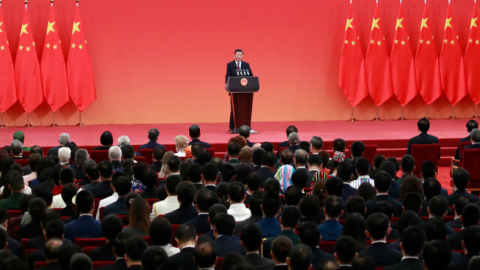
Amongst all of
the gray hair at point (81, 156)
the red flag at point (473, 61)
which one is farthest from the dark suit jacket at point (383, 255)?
the red flag at point (473, 61)

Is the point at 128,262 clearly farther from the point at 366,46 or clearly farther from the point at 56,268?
the point at 366,46

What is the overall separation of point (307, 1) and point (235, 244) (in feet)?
31.8

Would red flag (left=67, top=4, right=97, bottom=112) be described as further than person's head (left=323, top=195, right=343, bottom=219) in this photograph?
Yes

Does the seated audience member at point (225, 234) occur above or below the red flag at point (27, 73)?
below

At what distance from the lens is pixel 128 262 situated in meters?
3.05

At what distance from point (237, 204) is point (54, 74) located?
855 centimetres

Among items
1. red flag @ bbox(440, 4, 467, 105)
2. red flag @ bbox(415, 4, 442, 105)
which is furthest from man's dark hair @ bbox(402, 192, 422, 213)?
red flag @ bbox(440, 4, 467, 105)

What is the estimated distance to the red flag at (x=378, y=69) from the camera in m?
12.2

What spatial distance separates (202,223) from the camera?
3.96 meters

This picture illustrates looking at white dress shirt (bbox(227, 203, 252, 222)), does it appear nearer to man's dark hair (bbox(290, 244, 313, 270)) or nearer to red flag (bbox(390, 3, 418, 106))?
man's dark hair (bbox(290, 244, 313, 270))

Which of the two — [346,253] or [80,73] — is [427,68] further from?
[346,253]

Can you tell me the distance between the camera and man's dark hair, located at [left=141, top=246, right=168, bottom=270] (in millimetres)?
2816

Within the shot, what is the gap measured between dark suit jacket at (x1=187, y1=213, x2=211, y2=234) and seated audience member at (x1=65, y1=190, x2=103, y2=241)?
626 mm

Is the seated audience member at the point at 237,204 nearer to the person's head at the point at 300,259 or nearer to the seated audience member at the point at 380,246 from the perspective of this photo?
the seated audience member at the point at 380,246
